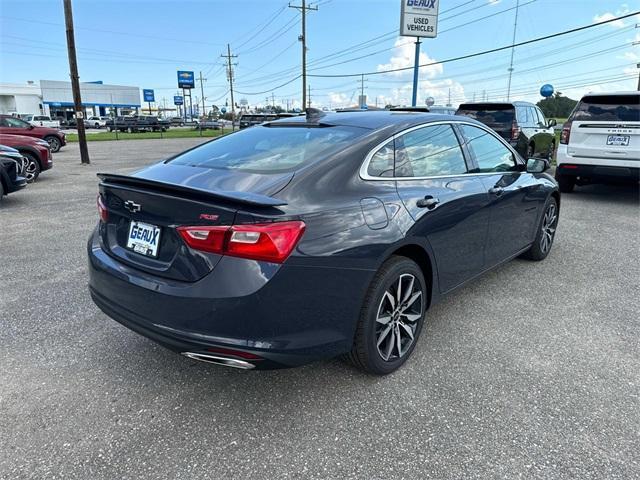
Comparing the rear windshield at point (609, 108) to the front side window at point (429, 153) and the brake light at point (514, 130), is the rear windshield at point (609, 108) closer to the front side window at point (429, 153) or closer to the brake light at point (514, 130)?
the brake light at point (514, 130)

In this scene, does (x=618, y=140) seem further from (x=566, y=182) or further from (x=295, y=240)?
(x=295, y=240)

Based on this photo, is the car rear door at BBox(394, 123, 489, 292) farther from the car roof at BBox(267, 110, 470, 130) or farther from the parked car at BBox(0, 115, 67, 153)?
the parked car at BBox(0, 115, 67, 153)

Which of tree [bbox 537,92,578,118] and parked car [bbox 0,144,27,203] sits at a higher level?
tree [bbox 537,92,578,118]

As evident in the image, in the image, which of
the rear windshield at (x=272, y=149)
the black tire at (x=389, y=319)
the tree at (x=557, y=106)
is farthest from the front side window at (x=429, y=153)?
the tree at (x=557, y=106)

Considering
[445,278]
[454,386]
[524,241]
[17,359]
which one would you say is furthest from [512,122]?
[17,359]

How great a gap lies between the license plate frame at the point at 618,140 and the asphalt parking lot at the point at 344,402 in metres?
4.61

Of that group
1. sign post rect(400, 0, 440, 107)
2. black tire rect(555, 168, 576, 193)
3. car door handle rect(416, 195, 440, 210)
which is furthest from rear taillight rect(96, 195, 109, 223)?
sign post rect(400, 0, 440, 107)

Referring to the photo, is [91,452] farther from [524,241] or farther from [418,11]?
[418,11]

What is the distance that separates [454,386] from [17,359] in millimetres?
2825

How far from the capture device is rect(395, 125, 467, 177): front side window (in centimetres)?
308

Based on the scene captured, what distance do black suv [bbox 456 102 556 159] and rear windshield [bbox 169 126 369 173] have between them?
9.33 m

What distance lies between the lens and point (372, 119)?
3.29m

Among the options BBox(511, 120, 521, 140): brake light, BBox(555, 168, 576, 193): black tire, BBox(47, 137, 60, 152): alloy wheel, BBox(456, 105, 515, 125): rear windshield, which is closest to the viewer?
BBox(555, 168, 576, 193): black tire

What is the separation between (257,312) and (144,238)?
81 centimetres
